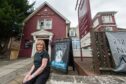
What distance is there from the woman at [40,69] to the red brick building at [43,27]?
44.8 feet

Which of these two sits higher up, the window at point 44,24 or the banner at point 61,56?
the window at point 44,24

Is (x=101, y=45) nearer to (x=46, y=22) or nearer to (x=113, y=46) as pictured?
(x=113, y=46)

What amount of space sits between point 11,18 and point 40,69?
1272 cm

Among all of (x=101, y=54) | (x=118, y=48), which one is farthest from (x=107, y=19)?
(x=101, y=54)

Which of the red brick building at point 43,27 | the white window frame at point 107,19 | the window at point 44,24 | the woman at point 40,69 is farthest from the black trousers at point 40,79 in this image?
the white window frame at point 107,19

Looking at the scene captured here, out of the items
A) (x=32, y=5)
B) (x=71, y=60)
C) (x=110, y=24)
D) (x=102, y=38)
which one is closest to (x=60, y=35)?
(x=32, y=5)

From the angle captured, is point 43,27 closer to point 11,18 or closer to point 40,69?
point 11,18

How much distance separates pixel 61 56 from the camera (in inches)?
234

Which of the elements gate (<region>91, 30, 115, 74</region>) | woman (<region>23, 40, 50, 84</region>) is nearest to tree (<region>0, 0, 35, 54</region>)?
gate (<region>91, 30, 115, 74</region>)

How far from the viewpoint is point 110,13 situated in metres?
32.6

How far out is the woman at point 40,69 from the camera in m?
2.97

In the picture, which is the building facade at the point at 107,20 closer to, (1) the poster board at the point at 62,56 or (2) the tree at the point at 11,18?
(2) the tree at the point at 11,18

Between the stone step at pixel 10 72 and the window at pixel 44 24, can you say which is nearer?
the stone step at pixel 10 72

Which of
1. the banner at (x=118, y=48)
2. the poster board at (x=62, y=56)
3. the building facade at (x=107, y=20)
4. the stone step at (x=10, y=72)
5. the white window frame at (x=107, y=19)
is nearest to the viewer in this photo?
the banner at (x=118, y=48)
